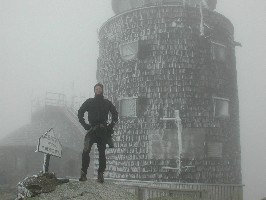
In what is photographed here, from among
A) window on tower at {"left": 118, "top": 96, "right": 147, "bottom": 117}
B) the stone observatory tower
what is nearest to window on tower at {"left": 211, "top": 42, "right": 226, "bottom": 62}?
the stone observatory tower

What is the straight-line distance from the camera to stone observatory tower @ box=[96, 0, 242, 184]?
1577 cm

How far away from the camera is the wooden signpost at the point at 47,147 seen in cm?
751

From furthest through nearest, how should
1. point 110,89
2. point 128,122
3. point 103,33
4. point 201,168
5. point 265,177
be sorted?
1. point 265,177
2. point 103,33
3. point 110,89
4. point 128,122
5. point 201,168

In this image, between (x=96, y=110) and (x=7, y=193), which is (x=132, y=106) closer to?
(x=96, y=110)

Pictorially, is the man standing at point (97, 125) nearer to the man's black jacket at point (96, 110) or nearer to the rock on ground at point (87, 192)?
the man's black jacket at point (96, 110)

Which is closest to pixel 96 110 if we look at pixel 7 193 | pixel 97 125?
pixel 97 125

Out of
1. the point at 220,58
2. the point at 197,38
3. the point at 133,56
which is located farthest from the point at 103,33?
the point at 220,58

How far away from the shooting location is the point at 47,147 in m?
7.79

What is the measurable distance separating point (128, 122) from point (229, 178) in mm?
5802

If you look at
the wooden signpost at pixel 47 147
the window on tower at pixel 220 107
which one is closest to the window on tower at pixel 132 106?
the window on tower at pixel 220 107

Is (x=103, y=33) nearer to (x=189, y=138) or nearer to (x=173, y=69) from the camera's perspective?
(x=173, y=69)

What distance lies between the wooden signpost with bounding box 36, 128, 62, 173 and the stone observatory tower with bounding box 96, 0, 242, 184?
8.26 metres

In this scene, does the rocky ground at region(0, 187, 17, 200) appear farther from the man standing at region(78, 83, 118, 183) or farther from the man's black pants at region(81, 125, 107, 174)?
the man standing at region(78, 83, 118, 183)

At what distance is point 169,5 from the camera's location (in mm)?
16891
